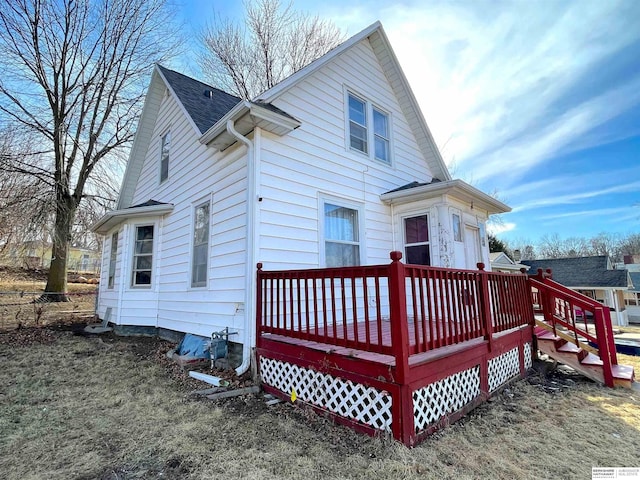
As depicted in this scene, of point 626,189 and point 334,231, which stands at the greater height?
point 626,189

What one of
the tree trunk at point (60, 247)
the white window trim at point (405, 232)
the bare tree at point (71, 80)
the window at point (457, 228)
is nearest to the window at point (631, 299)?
the window at point (457, 228)

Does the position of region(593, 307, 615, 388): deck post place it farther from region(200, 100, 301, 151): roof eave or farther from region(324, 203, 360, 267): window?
region(200, 100, 301, 151): roof eave

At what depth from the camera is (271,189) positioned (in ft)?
16.4

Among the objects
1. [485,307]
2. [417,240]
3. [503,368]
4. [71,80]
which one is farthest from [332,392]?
[71,80]

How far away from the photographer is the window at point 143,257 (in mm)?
7848

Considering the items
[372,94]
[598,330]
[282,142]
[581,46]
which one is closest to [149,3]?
[372,94]

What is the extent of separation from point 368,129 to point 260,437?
623cm

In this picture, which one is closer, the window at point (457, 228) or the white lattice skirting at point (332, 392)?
the white lattice skirting at point (332, 392)

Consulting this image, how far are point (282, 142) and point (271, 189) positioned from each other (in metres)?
0.90

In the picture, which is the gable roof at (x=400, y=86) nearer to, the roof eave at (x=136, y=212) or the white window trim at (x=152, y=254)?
the roof eave at (x=136, y=212)

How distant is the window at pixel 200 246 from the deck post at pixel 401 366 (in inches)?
163

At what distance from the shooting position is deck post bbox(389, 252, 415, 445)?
2.78m

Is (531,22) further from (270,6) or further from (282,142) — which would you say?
(270,6)

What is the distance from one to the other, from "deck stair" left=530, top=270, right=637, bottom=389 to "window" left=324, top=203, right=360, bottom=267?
323 centimetres
